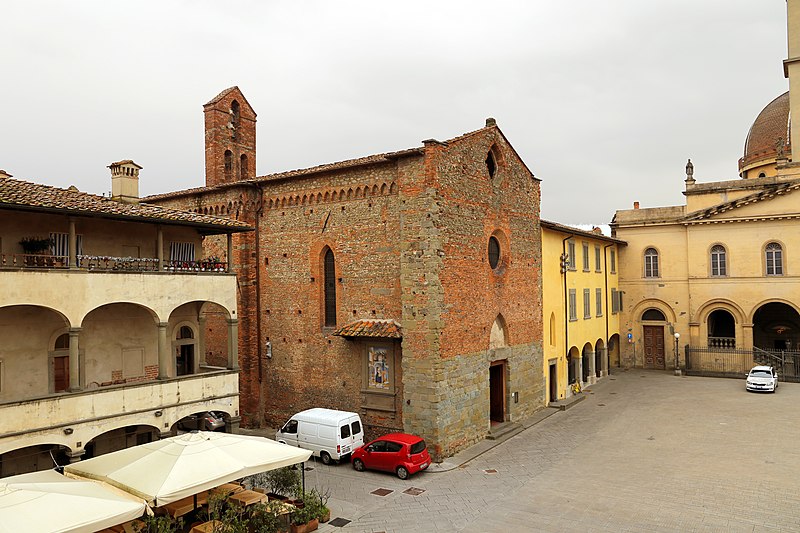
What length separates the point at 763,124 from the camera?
142 feet

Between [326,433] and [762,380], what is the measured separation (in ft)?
77.2

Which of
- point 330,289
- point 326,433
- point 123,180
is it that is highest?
point 123,180

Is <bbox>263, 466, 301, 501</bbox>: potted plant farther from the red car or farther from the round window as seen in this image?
the round window

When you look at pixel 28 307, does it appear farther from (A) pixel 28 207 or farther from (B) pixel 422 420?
(B) pixel 422 420

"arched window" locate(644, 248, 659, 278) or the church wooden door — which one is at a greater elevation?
"arched window" locate(644, 248, 659, 278)

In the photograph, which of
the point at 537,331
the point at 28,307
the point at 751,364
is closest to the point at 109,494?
the point at 28,307

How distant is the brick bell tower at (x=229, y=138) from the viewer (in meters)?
26.7

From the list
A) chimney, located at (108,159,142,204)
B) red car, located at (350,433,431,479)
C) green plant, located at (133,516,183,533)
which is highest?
chimney, located at (108,159,142,204)

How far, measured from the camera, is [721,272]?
35281 millimetres

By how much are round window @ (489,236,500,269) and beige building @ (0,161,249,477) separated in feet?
32.9

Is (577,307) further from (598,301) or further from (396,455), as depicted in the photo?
(396,455)

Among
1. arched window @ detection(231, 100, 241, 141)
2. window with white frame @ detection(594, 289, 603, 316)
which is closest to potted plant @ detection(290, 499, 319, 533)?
arched window @ detection(231, 100, 241, 141)

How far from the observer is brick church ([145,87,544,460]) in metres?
18.6

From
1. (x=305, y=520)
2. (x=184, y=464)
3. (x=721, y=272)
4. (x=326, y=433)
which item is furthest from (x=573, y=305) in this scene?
(x=184, y=464)
